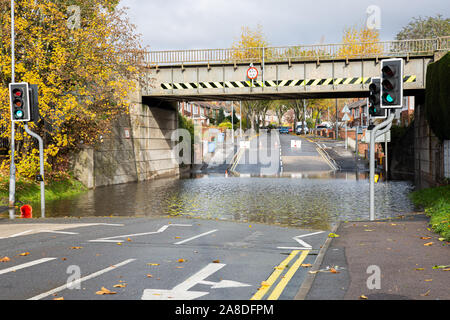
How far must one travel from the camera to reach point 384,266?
25.9 feet

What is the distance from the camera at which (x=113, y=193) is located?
27.5 meters

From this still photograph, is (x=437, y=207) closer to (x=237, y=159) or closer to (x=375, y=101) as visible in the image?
(x=375, y=101)

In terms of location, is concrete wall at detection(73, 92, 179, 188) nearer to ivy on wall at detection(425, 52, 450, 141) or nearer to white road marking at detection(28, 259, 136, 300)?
ivy on wall at detection(425, 52, 450, 141)

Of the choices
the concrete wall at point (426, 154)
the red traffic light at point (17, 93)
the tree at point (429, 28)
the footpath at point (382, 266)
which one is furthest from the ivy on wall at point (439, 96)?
the tree at point (429, 28)

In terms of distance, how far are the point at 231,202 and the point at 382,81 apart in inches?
430

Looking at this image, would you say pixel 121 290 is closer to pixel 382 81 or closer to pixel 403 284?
pixel 403 284

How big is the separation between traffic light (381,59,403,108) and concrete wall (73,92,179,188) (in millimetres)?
21260

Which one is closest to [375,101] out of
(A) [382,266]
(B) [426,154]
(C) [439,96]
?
(A) [382,266]

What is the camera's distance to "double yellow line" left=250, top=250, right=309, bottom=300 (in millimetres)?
6735

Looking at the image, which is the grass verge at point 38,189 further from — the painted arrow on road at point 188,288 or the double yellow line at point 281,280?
the double yellow line at point 281,280

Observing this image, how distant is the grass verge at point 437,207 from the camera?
1083cm

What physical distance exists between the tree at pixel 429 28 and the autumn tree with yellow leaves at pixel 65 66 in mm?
64267

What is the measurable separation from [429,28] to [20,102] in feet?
248

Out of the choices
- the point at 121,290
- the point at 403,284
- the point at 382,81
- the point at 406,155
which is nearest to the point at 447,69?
the point at 382,81
